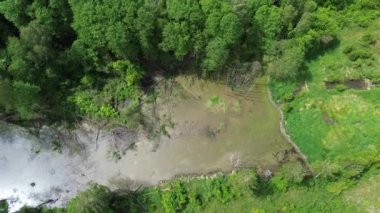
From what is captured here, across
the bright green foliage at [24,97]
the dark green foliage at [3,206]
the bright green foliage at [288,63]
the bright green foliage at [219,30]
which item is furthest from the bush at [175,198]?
the bright green foliage at [288,63]

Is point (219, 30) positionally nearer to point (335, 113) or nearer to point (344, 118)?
point (335, 113)

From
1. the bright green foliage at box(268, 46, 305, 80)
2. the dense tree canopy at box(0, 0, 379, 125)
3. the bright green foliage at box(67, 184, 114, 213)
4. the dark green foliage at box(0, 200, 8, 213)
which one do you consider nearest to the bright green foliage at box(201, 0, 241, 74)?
the dense tree canopy at box(0, 0, 379, 125)

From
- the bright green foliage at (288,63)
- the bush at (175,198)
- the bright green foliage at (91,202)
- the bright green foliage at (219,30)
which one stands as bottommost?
the bush at (175,198)

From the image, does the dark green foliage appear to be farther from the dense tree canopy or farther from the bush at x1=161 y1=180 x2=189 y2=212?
the bush at x1=161 y1=180 x2=189 y2=212

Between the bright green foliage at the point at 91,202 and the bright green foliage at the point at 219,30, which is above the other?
the bright green foliage at the point at 219,30

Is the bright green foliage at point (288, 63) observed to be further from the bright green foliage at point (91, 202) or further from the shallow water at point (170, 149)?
the bright green foliage at point (91, 202)

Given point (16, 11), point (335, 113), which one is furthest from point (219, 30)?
point (16, 11)

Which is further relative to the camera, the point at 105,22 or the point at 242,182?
the point at 242,182
